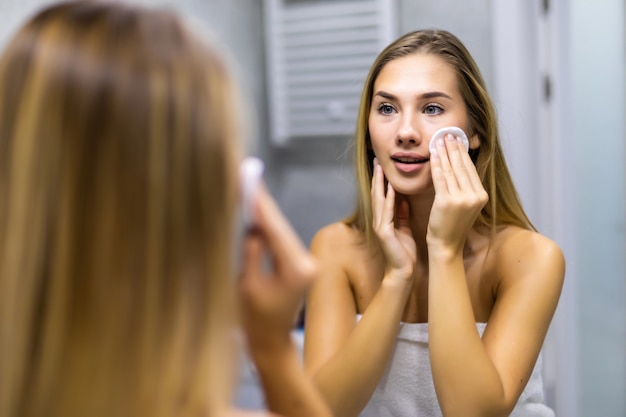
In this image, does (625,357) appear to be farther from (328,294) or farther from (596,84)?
(328,294)

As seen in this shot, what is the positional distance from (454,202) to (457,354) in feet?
0.63

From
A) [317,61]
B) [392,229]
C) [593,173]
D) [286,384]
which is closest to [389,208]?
[392,229]

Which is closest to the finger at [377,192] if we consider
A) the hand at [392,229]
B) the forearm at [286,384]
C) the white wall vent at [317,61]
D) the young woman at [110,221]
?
the hand at [392,229]

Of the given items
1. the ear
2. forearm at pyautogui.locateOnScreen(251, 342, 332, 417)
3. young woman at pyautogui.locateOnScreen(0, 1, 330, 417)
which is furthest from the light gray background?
young woman at pyautogui.locateOnScreen(0, 1, 330, 417)

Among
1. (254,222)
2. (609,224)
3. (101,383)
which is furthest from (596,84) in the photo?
(101,383)

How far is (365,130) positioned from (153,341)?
651mm

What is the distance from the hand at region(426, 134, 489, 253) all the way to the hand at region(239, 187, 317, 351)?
36cm

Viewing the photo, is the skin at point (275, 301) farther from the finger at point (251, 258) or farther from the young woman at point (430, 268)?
the young woman at point (430, 268)

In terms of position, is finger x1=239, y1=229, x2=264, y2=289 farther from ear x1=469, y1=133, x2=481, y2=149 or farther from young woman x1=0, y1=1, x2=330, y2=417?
ear x1=469, y1=133, x2=481, y2=149

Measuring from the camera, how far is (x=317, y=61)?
193 centimetres

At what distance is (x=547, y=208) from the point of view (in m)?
1.61

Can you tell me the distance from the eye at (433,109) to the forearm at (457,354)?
0.73 ft

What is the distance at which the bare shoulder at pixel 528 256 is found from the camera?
2.96 ft

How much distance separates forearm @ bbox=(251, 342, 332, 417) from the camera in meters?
0.58
